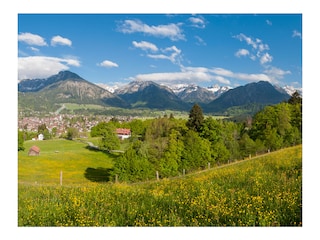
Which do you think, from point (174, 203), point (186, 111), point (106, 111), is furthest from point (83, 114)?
point (174, 203)

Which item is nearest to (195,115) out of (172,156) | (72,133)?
(172,156)

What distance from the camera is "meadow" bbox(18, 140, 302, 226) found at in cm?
432

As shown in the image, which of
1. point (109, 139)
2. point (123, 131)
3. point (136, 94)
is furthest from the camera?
point (123, 131)

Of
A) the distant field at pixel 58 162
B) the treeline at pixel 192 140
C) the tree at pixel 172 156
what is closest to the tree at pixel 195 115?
the treeline at pixel 192 140

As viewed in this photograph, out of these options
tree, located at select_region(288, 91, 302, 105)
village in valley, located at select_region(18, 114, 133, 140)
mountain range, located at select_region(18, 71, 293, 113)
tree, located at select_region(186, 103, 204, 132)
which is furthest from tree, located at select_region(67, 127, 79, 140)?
tree, located at select_region(288, 91, 302, 105)

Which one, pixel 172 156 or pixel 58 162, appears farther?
pixel 172 156

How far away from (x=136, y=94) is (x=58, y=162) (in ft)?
7.50

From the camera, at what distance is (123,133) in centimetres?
751

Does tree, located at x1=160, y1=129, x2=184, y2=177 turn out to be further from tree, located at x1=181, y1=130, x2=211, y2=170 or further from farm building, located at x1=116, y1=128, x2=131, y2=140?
farm building, located at x1=116, y1=128, x2=131, y2=140

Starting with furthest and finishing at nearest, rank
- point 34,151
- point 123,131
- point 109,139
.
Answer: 1. point 123,131
2. point 109,139
3. point 34,151

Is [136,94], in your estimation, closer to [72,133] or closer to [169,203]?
[72,133]
